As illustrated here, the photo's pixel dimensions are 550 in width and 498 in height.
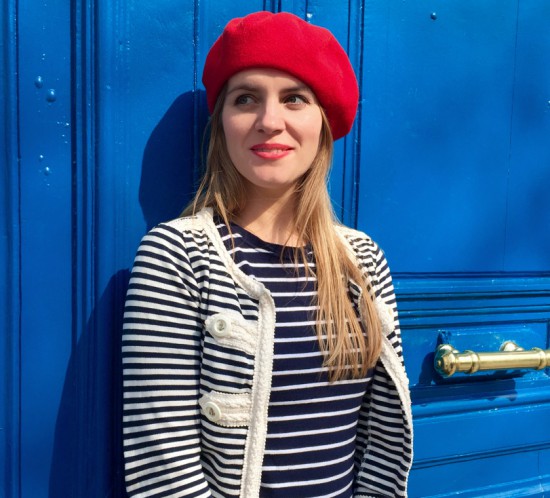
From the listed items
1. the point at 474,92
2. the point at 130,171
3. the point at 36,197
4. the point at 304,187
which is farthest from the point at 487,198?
the point at 36,197

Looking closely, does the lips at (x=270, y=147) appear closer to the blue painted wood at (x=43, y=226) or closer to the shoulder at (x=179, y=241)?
the shoulder at (x=179, y=241)

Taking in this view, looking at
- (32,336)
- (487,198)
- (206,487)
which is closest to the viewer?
(206,487)

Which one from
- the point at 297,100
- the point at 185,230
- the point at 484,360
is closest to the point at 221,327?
the point at 185,230

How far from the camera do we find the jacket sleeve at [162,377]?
34.9 inches

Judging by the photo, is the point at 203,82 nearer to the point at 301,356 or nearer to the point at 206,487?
the point at 301,356

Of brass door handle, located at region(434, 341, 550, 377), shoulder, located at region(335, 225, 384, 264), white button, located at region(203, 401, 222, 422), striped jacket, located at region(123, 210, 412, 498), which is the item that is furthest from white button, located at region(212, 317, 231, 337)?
brass door handle, located at region(434, 341, 550, 377)

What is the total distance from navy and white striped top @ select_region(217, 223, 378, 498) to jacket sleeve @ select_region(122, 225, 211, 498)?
0.12 meters

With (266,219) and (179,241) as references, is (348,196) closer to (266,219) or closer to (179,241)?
(266,219)

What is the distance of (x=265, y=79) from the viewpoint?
0.96 metres

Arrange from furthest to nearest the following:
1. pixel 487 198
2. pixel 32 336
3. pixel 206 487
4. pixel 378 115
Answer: pixel 487 198
pixel 378 115
pixel 32 336
pixel 206 487

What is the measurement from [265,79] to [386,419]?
2.20ft

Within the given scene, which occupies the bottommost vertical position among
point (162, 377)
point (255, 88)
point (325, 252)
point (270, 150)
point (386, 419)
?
point (386, 419)

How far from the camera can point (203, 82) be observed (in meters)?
1.05

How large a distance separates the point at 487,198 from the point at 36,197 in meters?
1.03
